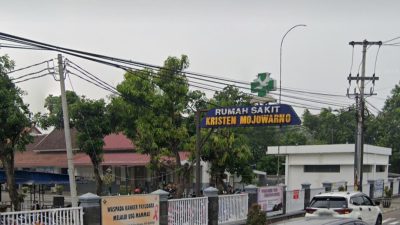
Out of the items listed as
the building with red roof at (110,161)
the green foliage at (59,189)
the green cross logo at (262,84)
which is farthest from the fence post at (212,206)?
the green foliage at (59,189)

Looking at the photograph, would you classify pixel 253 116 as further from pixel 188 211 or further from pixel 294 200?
pixel 294 200

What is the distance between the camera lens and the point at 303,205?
77.6ft

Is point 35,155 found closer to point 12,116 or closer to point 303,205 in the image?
point 12,116

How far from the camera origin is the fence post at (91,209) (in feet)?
40.5

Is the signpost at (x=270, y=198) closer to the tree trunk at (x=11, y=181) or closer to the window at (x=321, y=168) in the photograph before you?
the tree trunk at (x=11, y=181)

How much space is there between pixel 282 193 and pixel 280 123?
5.43 meters

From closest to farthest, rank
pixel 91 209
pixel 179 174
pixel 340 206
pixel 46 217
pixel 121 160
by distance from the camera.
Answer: pixel 46 217, pixel 91 209, pixel 340 206, pixel 179 174, pixel 121 160

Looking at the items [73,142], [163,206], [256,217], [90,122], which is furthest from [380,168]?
[163,206]

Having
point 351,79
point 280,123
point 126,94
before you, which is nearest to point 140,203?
point 280,123

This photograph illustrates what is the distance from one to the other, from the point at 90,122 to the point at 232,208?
11206mm

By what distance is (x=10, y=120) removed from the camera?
797 inches

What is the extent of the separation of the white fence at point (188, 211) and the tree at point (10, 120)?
878 centimetres

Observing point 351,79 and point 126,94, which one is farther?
point 351,79

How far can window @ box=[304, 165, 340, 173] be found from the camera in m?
37.4
